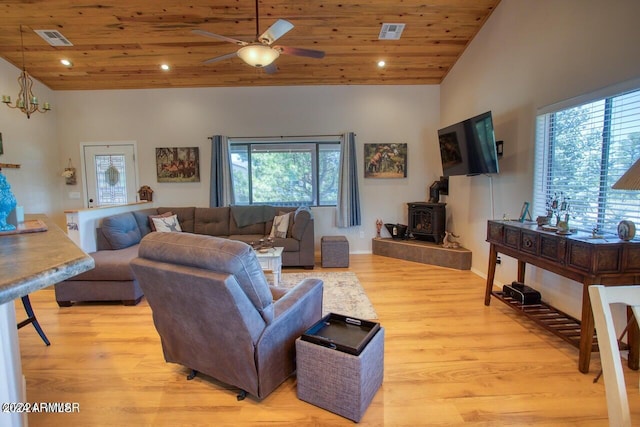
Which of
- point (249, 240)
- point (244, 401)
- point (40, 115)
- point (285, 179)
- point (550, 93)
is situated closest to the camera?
point (244, 401)

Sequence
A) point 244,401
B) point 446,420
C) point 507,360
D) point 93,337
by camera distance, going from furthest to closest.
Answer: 1. point 93,337
2. point 507,360
3. point 244,401
4. point 446,420

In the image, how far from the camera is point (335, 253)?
4613mm

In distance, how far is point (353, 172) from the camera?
5.32m

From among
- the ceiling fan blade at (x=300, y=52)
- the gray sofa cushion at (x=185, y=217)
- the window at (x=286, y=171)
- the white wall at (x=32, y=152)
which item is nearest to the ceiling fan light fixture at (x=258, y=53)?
the ceiling fan blade at (x=300, y=52)

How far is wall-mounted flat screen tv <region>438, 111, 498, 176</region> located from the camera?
3.41 m

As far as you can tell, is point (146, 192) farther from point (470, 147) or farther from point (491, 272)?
point (491, 272)

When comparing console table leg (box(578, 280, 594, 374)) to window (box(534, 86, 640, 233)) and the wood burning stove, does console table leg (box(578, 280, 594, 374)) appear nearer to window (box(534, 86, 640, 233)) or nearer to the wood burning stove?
window (box(534, 86, 640, 233))

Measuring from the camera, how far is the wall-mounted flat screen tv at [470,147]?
Answer: 341 centimetres

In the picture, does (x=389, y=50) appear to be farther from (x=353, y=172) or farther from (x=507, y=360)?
(x=507, y=360)

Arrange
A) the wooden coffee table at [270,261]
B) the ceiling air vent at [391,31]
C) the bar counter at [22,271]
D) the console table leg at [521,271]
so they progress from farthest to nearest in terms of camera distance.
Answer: the ceiling air vent at [391,31], the wooden coffee table at [270,261], the console table leg at [521,271], the bar counter at [22,271]

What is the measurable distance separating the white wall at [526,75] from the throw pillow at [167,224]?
14.3 feet

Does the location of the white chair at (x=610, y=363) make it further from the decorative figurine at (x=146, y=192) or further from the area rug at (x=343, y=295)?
the decorative figurine at (x=146, y=192)

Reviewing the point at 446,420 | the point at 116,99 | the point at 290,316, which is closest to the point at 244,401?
the point at 290,316

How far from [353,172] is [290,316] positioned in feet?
12.5
